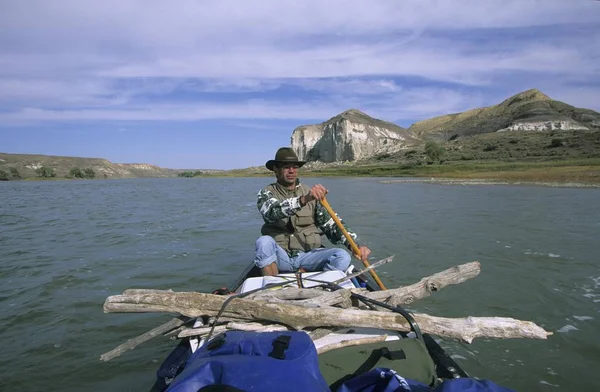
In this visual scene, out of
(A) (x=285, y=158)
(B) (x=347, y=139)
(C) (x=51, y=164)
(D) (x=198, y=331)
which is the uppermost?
(B) (x=347, y=139)

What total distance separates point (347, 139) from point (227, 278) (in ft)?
384

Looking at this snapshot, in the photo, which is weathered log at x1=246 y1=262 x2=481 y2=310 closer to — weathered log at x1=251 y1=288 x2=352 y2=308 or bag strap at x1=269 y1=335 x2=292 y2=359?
weathered log at x1=251 y1=288 x2=352 y2=308

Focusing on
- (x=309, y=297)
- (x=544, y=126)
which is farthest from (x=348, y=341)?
(x=544, y=126)

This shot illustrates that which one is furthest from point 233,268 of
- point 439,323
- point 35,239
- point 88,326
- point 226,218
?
point 226,218

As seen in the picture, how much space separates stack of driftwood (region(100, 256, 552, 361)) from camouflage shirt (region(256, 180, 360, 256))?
5.34ft

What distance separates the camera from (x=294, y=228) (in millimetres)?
5891

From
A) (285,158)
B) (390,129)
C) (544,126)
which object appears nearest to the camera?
(285,158)

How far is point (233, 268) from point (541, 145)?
75802 mm

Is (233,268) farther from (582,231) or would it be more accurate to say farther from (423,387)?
(582,231)

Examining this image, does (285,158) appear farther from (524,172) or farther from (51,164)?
(51,164)

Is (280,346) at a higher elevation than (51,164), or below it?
below

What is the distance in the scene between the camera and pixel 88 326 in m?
5.77

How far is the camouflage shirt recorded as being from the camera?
5.23 metres

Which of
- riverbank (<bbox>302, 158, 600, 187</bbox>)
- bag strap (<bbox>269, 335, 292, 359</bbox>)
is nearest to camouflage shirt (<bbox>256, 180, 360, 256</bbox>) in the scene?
bag strap (<bbox>269, 335, 292, 359</bbox>)
